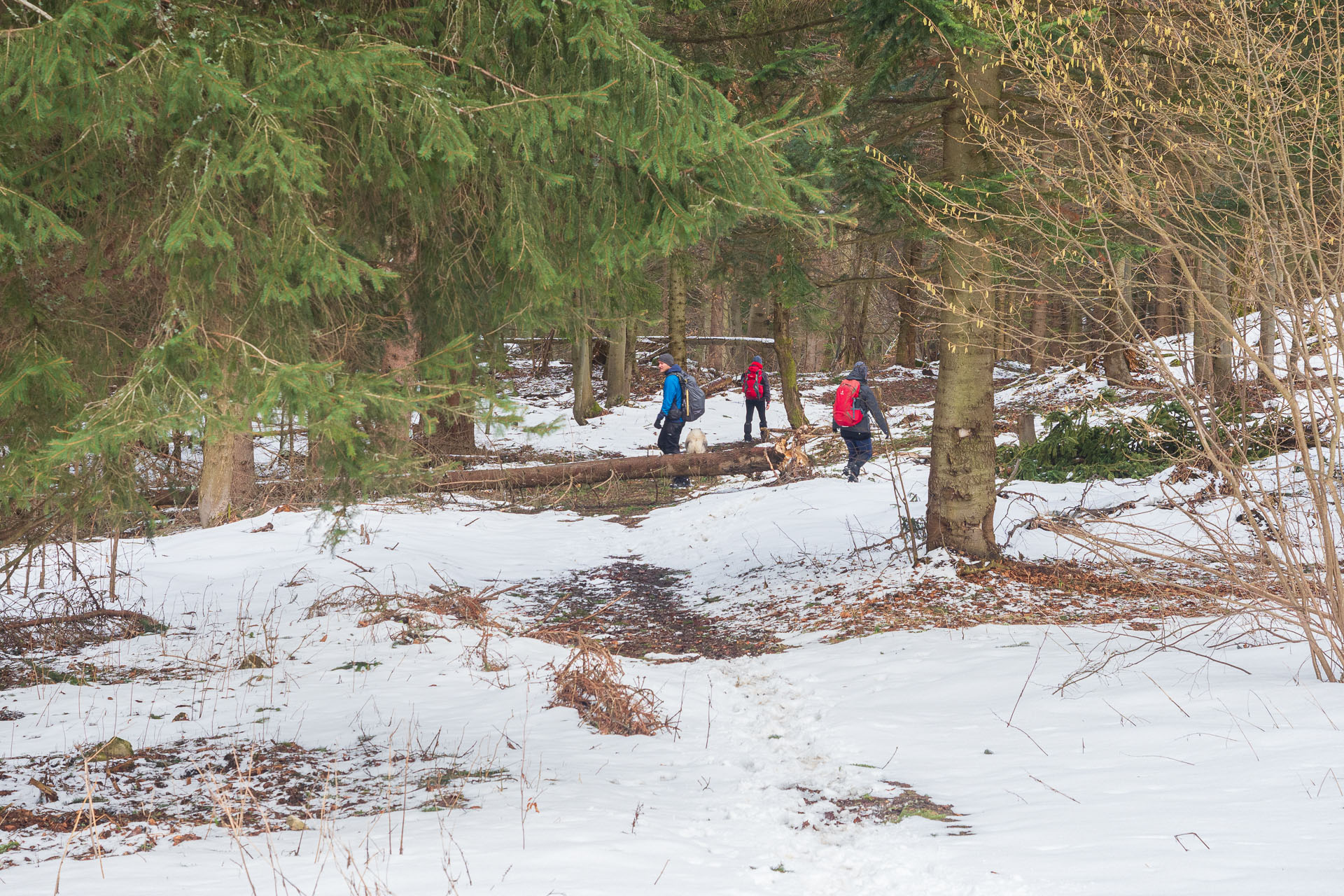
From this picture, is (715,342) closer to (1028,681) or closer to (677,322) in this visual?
(677,322)

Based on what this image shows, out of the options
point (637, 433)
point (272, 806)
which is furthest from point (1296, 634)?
point (637, 433)

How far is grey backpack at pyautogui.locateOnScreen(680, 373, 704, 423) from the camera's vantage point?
15.3 meters

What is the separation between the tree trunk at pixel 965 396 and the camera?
794cm

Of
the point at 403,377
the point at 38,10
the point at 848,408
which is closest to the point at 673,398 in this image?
the point at 848,408

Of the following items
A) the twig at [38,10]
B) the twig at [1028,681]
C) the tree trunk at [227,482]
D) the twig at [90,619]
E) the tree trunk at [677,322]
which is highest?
the tree trunk at [677,322]

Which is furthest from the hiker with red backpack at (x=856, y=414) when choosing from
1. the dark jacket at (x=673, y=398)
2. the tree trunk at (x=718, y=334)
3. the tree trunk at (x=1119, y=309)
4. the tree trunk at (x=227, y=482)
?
the tree trunk at (x=718, y=334)

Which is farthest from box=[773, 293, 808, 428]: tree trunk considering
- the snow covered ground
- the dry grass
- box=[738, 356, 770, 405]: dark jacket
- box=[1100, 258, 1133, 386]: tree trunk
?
the dry grass

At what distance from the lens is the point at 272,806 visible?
4133mm

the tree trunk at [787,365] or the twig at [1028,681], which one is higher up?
the tree trunk at [787,365]

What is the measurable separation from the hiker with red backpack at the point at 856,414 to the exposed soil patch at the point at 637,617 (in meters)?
4.14

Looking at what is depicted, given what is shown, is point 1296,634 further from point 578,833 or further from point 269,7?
point 269,7

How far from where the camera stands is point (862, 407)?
43.0 ft

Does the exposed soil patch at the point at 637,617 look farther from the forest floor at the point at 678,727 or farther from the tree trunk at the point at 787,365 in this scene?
the tree trunk at the point at 787,365

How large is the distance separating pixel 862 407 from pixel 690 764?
9046 mm
